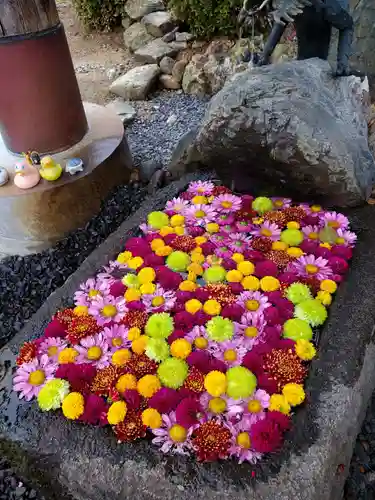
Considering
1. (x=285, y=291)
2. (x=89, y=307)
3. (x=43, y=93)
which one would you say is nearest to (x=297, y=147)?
(x=285, y=291)

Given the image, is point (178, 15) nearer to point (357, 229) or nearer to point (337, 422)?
point (357, 229)

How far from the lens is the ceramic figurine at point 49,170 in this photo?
312 cm

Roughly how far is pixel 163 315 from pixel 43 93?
1856 mm

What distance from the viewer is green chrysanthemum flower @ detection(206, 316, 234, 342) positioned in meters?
1.93

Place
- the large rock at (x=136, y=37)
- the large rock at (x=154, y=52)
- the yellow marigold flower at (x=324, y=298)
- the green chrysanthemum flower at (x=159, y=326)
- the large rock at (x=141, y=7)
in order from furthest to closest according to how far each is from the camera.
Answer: the large rock at (x=141, y=7) < the large rock at (x=136, y=37) < the large rock at (x=154, y=52) < the yellow marigold flower at (x=324, y=298) < the green chrysanthemum flower at (x=159, y=326)

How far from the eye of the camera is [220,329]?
1.94m

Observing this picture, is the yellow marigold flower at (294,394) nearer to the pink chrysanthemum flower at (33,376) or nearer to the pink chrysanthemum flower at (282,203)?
the pink chrysanthemum flower at (33,376)

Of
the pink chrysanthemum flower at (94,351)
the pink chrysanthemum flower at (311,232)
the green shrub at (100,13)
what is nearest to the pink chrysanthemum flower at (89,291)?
the pink chrysanthemum flower at (94,351)

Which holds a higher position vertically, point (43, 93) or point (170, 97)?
point (43, 93)

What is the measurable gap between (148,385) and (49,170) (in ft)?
6.12

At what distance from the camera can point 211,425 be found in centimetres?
162

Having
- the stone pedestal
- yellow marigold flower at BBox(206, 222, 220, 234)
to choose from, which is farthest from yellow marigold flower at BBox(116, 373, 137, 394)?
the stone pedestal

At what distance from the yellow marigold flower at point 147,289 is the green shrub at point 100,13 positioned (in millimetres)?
6488

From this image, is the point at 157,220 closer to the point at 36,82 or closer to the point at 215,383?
the point at 215,383
